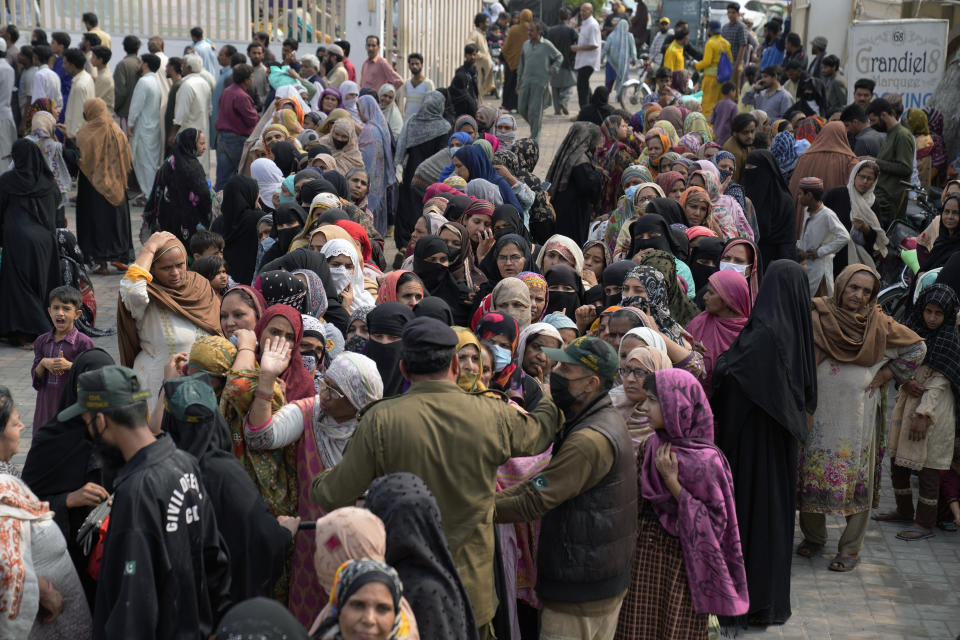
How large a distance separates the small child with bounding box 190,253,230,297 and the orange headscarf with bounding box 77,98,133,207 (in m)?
4.89

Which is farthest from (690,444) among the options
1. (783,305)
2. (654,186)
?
(654,186)

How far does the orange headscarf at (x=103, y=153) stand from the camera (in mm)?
10781

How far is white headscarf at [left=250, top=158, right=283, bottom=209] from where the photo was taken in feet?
29.4

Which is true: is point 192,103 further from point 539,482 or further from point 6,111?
point 539,482

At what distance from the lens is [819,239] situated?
8406mm

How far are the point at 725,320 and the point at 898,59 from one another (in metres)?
8.96

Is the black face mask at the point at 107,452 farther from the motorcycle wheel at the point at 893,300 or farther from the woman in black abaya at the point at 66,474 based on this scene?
the motorcycle wheel at the point at 893,300

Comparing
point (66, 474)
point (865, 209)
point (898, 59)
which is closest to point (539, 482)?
point (66, 474)

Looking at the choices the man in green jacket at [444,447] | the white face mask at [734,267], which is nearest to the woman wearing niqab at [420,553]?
the man in green jacket at [444,447]

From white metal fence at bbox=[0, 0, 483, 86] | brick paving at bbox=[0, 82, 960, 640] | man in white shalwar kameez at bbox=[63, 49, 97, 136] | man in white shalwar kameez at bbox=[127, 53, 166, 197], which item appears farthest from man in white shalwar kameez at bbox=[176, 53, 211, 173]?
brick paving at bbox=[0, 82, 960, 640]

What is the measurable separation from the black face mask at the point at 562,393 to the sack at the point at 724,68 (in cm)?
1463

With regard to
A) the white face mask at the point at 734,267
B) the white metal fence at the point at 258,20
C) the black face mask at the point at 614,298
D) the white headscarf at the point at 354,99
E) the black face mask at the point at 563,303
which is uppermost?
the white metal fence at the point at 258,20

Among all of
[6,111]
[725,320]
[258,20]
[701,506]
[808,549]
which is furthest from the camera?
[258,20]

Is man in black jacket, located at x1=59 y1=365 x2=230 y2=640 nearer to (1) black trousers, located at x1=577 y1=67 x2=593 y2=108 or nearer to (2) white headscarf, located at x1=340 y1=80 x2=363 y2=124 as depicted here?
(2) white headscarf, located at x1=340 y1=80 x2=363 y2=124
